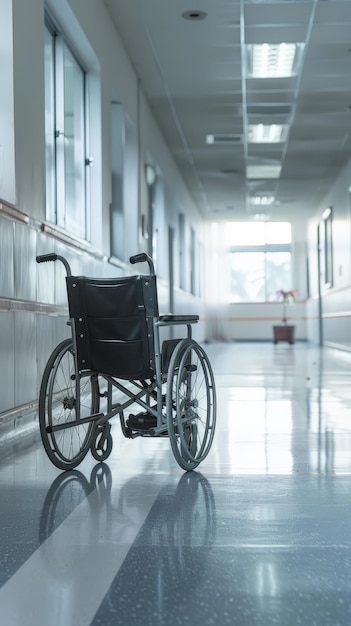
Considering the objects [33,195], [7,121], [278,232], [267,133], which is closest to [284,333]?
[278,232]

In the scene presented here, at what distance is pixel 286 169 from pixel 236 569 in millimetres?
11477

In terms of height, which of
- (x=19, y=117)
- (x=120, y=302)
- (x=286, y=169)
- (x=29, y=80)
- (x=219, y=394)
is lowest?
(x=219, y=394)

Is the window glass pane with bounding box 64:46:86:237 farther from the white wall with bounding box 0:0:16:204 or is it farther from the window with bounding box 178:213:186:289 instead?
the window with bounding box 178:213:186:289

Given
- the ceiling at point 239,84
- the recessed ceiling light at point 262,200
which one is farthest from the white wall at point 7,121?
the recessed ceiling light at point 262,200

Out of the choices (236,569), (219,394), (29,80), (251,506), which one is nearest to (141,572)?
(236,569)

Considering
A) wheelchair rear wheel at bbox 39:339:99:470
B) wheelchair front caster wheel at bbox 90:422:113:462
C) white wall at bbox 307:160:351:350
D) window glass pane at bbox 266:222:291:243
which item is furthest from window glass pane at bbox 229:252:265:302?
wheelchair front caster wheel at bbox 90:422:113:462

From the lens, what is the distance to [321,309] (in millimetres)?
16484

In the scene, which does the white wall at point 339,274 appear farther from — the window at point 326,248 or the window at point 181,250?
the window at point 181,250

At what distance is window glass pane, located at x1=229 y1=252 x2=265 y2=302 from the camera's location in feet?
64.8

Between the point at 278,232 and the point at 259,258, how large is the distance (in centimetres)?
81

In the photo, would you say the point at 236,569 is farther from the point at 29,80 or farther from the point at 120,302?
the point at 29,80

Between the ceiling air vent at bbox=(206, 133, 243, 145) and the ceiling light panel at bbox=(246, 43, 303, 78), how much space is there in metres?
2.42

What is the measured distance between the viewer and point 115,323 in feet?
9.09

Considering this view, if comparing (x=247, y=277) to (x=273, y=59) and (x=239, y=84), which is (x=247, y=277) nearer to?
(x=239, y=84)
